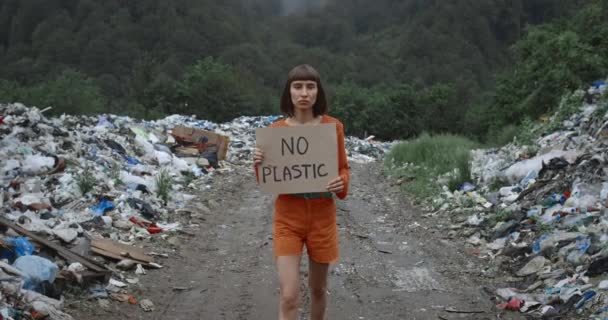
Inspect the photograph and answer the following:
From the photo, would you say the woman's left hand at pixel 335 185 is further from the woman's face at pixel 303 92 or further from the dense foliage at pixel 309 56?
the dense foliage at pixel 309 56

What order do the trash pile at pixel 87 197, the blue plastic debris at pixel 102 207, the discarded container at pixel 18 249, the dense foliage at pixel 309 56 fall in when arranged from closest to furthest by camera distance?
the trash pile at pixel 87 197, the discarded container at pixel 18 249, the blue plastic debris at pixel 102 207, the dense foliage at pixel 309 56

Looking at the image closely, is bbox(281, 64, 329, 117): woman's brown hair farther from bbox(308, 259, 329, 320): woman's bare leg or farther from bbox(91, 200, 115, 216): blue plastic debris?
bbox(91, 200, 115, 216): blue plastic debris

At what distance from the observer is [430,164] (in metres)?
10.8

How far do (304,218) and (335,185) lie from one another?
0.68ft

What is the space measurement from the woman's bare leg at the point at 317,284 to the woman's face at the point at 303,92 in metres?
0.75

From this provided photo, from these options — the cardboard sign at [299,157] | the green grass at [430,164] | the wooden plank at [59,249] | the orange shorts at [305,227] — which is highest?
the cardboard sign at [299,157]

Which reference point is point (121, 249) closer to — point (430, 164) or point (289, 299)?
point (289, 299)

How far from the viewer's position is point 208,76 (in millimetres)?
39594

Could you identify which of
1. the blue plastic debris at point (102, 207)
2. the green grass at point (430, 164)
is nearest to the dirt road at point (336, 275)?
the blue plastic debris at point (102, 207)

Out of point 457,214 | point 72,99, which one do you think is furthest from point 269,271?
point 72,99

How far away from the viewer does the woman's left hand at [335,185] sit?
2812 millimetres

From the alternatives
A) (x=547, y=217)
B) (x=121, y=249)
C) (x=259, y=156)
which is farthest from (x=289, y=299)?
(x=547, y=217)

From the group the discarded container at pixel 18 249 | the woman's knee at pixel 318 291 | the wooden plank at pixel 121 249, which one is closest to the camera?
the woman's knee at pixel 318 291

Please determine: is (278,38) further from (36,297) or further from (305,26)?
(36,297)
